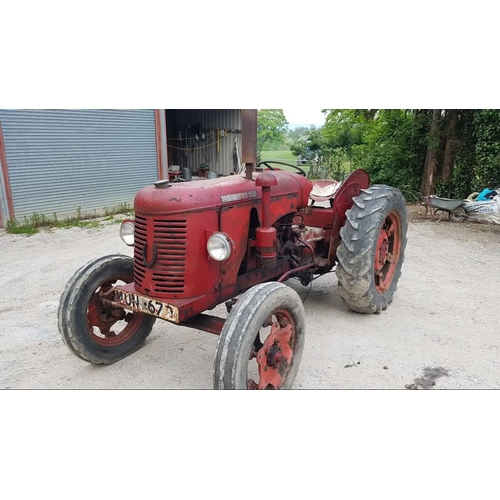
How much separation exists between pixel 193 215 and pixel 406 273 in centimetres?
375

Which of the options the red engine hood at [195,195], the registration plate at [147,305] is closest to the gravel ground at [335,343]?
the registration plate at [147,305]

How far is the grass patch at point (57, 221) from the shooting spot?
837cm

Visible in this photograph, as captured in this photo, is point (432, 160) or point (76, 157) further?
point (432, 160)

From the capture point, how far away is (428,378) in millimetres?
3268

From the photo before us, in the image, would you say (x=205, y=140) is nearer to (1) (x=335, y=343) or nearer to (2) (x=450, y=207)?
(2) (x=450, y=207)

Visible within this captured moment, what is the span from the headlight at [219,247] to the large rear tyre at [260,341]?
305 mm

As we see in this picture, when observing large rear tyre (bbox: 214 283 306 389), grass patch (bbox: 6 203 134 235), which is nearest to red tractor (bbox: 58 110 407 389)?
large rear tyre (bbox: 214 283 306 389)

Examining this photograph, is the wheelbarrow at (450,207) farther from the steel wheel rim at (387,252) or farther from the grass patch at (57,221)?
the grass patch at (57,221)

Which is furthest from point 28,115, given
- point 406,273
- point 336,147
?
point 336,147

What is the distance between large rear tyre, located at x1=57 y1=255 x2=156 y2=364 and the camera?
3.07 m

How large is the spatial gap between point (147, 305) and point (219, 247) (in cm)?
60

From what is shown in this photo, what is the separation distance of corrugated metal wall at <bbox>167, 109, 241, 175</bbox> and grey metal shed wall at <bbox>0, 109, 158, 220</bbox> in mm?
2709

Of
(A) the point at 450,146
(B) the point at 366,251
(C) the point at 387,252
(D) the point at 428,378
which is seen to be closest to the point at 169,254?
(B) the point at 366,251
